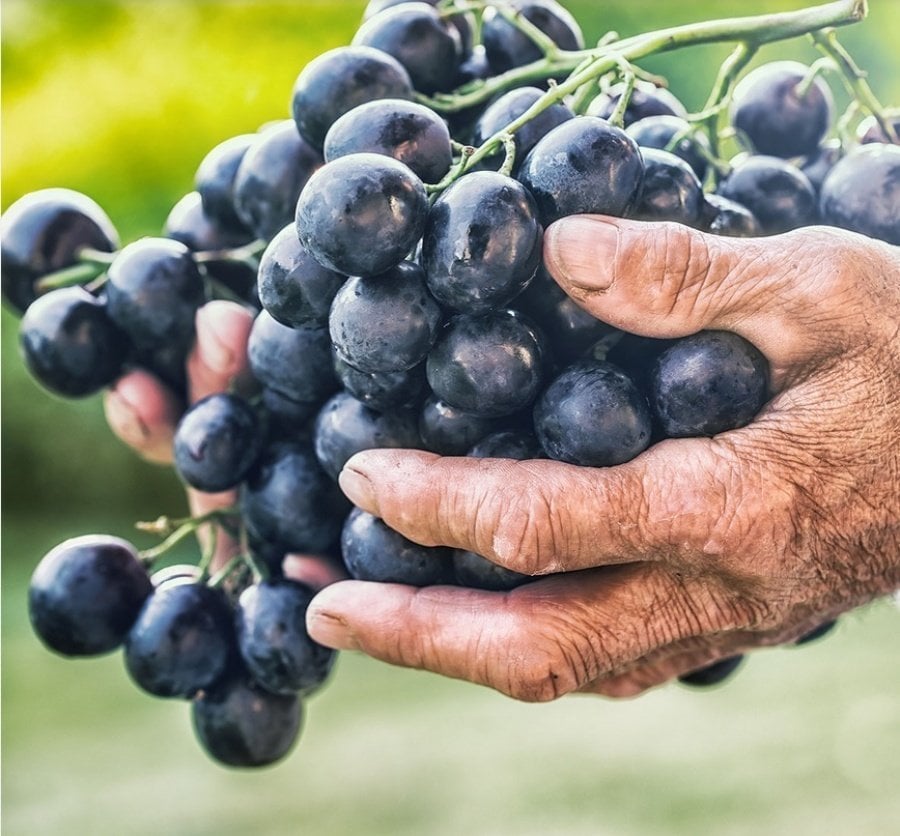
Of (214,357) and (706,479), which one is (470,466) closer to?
(706,479)

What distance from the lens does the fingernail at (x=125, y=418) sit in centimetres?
149

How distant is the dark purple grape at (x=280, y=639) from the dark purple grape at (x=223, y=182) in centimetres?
51

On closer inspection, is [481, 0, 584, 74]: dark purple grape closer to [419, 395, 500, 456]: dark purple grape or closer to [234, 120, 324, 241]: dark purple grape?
[234, 120, 324, 241]: dark purple grape

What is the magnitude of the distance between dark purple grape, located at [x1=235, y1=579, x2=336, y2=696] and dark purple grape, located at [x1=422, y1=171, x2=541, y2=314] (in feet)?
1.68

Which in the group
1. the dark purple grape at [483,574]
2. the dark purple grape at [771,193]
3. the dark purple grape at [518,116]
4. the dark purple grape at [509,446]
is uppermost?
the dark purple grape at [518,116]

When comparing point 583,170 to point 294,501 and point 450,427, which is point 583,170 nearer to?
A: point 450,427

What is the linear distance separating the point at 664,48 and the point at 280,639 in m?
0.83

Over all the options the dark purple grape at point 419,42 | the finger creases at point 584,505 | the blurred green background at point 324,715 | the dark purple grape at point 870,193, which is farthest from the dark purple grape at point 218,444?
the blurred green background at point 324,715

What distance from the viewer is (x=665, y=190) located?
3.36ft

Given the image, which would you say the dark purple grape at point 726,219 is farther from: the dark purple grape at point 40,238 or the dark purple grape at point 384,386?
the dark purple grape at point 40,238

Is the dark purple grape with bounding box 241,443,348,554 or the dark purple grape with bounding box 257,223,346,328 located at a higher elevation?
the dark purple grape with bounding box 257,223,346,328

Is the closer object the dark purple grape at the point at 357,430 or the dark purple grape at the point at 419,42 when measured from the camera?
the dark purple grape at the point at 357,430

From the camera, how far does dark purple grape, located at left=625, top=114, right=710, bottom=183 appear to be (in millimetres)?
1161

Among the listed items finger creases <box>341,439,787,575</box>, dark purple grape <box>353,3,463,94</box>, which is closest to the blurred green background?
finger creases <box>341,439,787,575</box>
